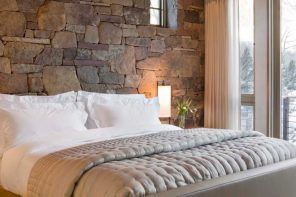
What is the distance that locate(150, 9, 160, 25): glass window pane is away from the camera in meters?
5.10

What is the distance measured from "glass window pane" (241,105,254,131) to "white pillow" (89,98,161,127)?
1401 mm

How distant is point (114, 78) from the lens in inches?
184

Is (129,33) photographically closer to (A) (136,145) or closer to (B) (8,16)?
(B) (8,16)

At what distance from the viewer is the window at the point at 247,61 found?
503cm

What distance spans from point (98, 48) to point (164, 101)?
1.06m

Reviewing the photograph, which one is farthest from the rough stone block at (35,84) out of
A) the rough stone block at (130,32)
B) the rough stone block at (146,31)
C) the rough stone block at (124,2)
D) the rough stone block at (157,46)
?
the rough stone block at (157,46)

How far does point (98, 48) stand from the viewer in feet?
14.9

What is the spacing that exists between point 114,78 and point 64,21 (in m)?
0.90

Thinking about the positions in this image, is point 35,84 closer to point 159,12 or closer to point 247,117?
point 159,12

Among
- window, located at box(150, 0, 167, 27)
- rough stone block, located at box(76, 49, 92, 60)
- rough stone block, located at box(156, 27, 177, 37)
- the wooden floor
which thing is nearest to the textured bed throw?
the wooden floor

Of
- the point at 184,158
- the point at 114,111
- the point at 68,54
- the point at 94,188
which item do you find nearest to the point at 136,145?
the point at 184,158

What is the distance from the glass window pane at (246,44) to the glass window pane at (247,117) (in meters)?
0.22

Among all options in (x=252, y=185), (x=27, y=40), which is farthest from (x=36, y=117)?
(x=252, y=185)

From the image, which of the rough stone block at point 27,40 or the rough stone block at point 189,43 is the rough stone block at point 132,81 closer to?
the rough stone block at point 189,43
